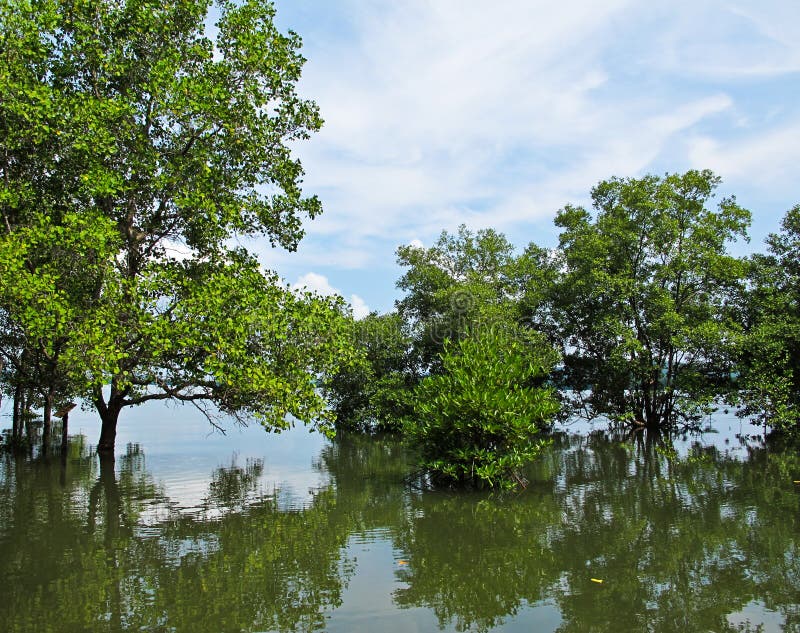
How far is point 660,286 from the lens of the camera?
79.8 ft

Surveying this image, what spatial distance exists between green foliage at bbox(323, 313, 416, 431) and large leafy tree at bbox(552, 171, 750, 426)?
8.24m

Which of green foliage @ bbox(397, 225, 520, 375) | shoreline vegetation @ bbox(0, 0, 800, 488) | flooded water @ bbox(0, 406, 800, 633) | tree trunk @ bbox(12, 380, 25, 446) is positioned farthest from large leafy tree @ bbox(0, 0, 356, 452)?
green foliage @ bbox(397, 225, 520, 375)

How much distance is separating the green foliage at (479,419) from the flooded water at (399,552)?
63cm

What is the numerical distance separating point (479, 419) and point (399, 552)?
4.05m

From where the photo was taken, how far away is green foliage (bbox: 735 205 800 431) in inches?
852

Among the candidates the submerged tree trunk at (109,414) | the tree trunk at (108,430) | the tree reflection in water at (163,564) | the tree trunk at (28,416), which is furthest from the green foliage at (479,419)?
the tree trunk at (28,416)

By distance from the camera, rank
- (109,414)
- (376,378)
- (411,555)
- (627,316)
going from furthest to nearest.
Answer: (376,378)
(627,316)
(109,414)
(411,555)

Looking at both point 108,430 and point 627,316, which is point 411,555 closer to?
point 108,430

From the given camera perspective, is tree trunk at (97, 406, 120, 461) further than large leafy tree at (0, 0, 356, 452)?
Yes

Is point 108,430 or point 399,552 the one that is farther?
point 108,430

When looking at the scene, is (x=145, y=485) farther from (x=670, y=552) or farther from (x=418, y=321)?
Result: (x=418, y=321)

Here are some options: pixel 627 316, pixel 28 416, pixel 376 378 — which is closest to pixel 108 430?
pixel 28 416

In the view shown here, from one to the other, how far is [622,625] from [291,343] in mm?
10800

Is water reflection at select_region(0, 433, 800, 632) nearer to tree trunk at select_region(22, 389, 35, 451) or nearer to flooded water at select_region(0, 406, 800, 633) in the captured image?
flooded water at select_region(0, 406, 800, 633)
